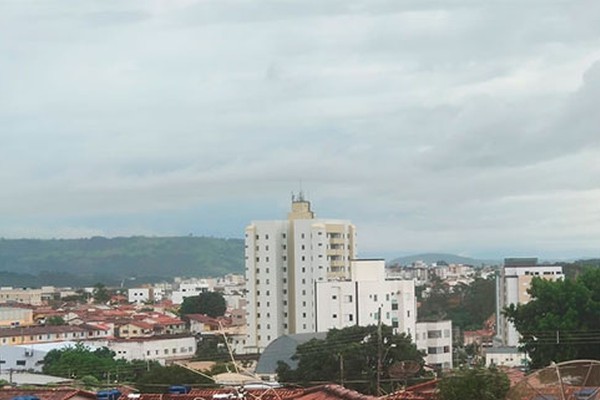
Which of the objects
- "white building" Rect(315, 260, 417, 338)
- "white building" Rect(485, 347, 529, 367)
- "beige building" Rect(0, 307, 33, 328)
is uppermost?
"white building" Rect(315, 260, 417, 338)

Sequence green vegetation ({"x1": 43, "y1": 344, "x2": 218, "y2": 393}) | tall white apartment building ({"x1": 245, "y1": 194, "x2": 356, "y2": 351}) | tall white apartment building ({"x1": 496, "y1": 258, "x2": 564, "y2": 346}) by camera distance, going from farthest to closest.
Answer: tall white apartment building ({"x1": 496, "y1": 258, "x2": 564, "y2": 346}) < tall white apartment building ({"x1": 245, "y1": 194, "x2": 356, "y2": 351}) < green vegetation ({"x1": 43, "y1": 344, "x2": 218, "y2": 393})

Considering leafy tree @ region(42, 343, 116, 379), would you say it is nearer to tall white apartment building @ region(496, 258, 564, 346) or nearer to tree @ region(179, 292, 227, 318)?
tall white apartment building @ region(496, 258, 564, 346)

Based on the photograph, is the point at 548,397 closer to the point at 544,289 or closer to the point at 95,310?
the point at 544,289

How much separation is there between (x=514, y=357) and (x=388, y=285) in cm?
741

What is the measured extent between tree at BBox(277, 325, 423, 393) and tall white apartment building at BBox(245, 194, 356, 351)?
73.1 ft

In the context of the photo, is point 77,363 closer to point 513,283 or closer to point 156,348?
point 156,348

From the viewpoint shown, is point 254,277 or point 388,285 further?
point 254,277

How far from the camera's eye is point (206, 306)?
277 ft

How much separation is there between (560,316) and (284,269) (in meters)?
33.0

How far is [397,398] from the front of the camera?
15.5 meters

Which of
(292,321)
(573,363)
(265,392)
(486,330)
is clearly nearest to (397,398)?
(265,392)

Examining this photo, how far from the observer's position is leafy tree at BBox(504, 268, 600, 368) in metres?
28.2

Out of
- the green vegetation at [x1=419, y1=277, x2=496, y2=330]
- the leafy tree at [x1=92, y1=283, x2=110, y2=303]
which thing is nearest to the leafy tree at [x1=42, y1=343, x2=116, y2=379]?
the green vegetation at [x1=419, y1=277, x2=496, y2=330]

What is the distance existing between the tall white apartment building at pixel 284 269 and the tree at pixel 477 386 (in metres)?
46.6
